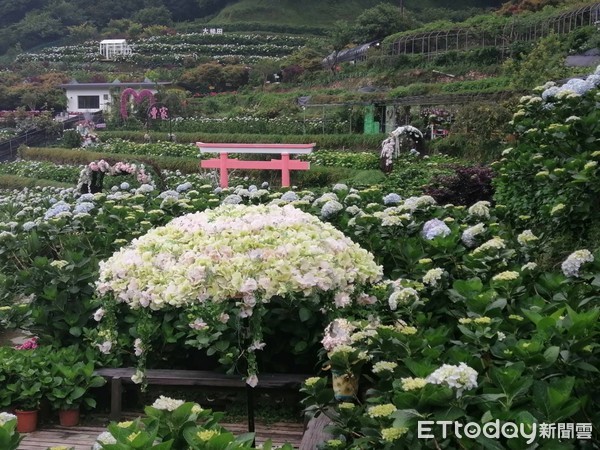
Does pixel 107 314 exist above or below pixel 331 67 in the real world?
below

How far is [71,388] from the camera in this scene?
3812 millimetres

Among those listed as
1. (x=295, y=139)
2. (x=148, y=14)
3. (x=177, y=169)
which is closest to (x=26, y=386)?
(x=177, y=169)

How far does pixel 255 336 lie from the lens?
3205mm

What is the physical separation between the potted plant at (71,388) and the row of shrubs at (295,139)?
43.9ft

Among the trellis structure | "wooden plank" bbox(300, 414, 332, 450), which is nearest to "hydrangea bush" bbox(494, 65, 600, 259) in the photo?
"wooden plank" bbox(300, 414, 332, 450)

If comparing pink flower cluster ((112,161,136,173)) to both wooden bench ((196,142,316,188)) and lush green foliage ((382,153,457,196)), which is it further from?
lush green foliage ((382,153,457,196))

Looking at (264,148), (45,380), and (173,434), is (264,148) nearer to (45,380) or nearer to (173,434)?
(45,380)

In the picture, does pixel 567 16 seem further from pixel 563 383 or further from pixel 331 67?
pixel 563 383

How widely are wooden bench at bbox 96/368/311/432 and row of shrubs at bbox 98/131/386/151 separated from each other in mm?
13275

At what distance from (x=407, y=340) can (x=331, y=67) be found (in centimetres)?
3070

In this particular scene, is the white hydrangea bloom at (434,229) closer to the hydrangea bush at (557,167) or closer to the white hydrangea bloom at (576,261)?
the hydrangea bush at (557,167)

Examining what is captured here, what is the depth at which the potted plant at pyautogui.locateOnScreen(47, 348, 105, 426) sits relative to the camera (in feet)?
12.4

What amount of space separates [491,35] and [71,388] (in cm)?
2493

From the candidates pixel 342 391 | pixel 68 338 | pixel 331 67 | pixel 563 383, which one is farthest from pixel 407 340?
pixel 331 67
